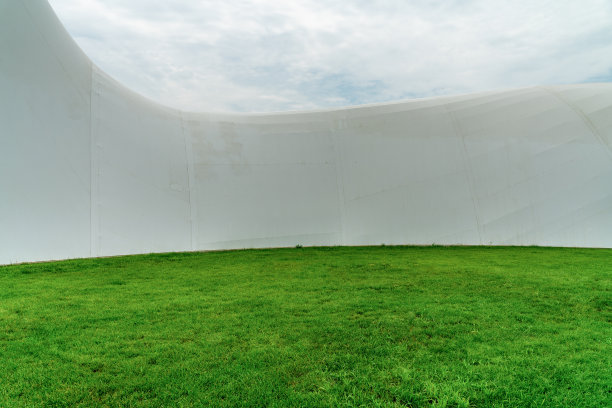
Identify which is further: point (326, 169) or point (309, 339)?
point (326, 169)

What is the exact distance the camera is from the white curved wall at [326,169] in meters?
10.3

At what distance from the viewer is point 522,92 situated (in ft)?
46.2

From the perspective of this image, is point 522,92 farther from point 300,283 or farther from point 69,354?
point 69,354

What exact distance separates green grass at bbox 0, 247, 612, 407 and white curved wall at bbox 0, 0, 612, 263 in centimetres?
368

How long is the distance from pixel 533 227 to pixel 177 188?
429 inches

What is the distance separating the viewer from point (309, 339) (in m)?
4.02

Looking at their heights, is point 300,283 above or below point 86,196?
below

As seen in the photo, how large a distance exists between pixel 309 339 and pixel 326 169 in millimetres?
9283

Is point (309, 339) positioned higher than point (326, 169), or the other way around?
point (326, 169)

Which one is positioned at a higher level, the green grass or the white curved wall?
the white curved wall

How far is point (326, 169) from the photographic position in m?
12.9

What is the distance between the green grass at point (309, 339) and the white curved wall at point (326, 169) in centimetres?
368

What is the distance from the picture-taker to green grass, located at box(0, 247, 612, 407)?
A: 298 centimetres

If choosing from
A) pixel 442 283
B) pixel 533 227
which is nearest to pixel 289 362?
pixel 442 283
